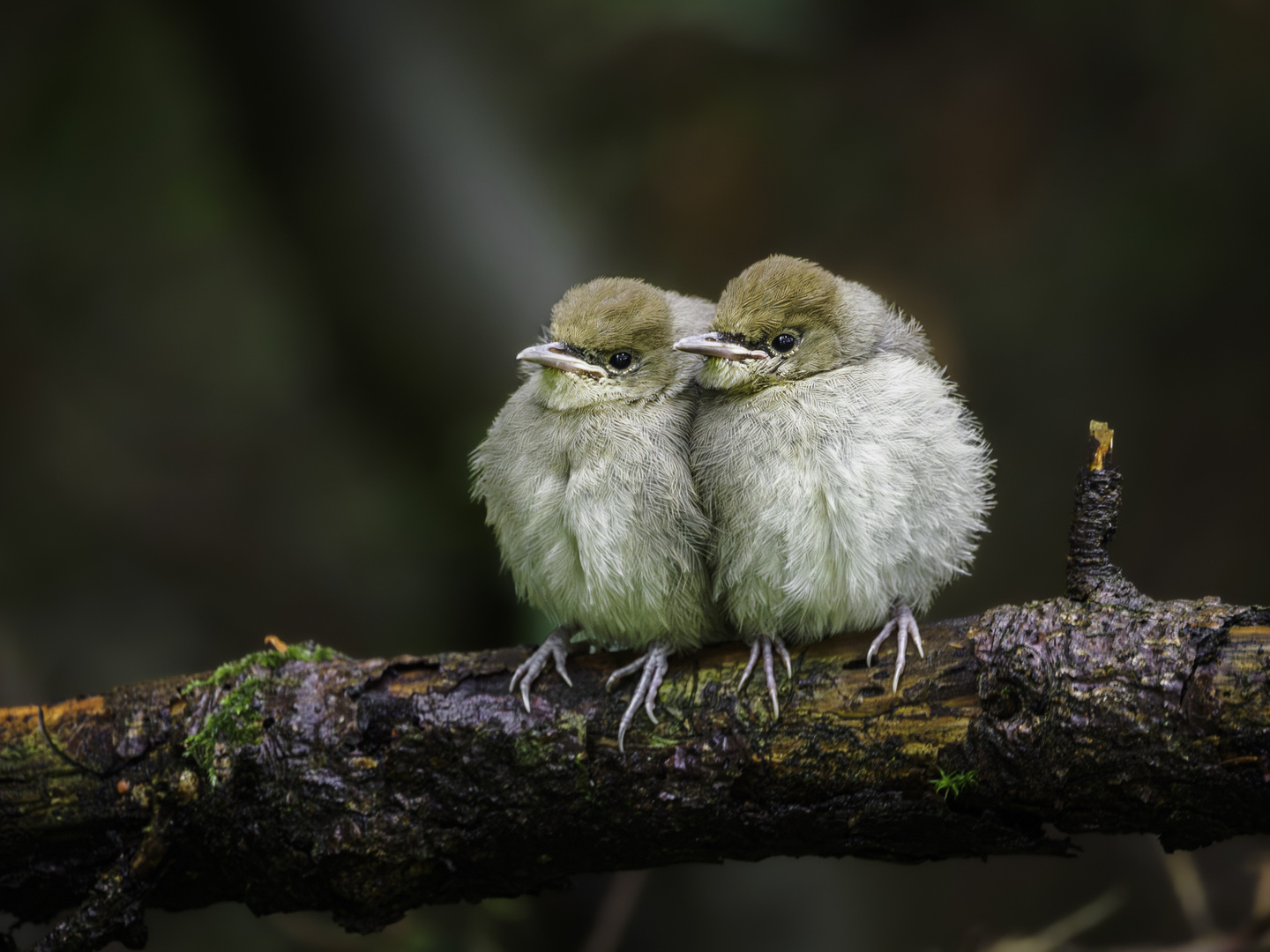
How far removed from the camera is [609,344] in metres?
3.01

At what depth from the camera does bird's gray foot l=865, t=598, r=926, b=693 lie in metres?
2.53

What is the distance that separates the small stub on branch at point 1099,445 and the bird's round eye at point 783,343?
2.90ft

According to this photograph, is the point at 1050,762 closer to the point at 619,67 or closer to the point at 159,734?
the point at 159,734

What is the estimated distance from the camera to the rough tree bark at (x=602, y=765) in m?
2.23

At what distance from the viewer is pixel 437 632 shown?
5234 mm

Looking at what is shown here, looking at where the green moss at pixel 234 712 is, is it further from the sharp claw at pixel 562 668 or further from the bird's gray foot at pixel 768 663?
the bird's gray foot at pixel 768 663

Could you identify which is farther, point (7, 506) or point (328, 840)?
point (7, 506)

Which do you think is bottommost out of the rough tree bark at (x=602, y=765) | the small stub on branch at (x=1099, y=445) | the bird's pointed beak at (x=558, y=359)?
the rough tree bark at (x=602, y=765)

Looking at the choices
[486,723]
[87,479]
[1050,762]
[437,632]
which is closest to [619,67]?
[437,632]

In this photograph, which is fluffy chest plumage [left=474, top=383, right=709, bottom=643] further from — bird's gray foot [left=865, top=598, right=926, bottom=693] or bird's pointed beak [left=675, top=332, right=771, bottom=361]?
bird's gray foot [left=865, top=598, right=926, bottom=693]

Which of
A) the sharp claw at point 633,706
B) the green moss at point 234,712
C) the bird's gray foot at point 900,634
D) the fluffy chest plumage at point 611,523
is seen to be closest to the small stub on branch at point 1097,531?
the bird's gray foot at point 900,634

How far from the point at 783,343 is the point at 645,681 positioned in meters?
1.07

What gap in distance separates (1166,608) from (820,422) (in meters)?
0.99

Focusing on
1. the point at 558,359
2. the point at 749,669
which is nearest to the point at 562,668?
the point at 749,669
